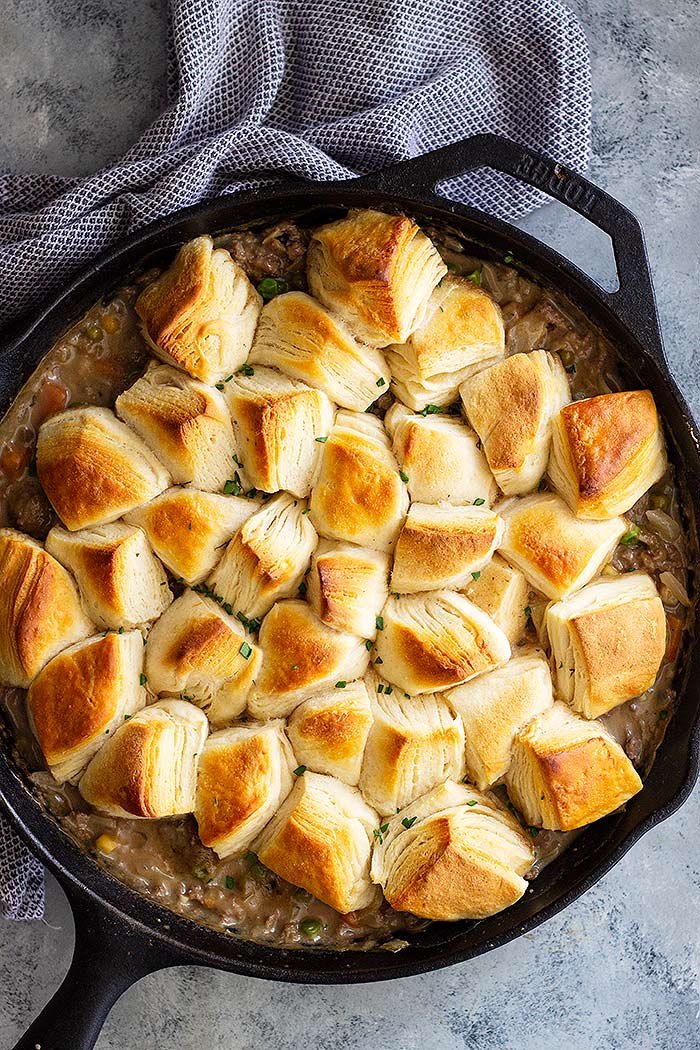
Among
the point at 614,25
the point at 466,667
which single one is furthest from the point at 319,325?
the point at 614,25

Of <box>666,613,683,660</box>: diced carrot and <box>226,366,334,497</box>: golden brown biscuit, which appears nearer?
<box>226,366,334,497</box>: golden brown biscuit

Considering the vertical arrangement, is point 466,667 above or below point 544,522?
below

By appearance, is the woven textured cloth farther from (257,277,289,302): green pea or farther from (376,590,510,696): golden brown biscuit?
(376,590,510,696): golden brown biscuit

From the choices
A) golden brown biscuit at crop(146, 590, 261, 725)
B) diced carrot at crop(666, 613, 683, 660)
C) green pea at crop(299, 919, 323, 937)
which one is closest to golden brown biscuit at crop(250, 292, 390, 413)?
golden brown biscuit at crop(146, 590, 261, 725)

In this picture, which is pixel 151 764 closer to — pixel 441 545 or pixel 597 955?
pixel 441 545

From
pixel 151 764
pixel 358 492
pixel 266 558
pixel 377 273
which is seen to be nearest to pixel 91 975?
pixel 151 764

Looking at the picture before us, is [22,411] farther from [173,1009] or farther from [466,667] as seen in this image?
[173,1009]

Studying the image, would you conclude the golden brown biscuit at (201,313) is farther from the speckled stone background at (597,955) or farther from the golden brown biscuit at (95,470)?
the speckled stone background at (597,955)
